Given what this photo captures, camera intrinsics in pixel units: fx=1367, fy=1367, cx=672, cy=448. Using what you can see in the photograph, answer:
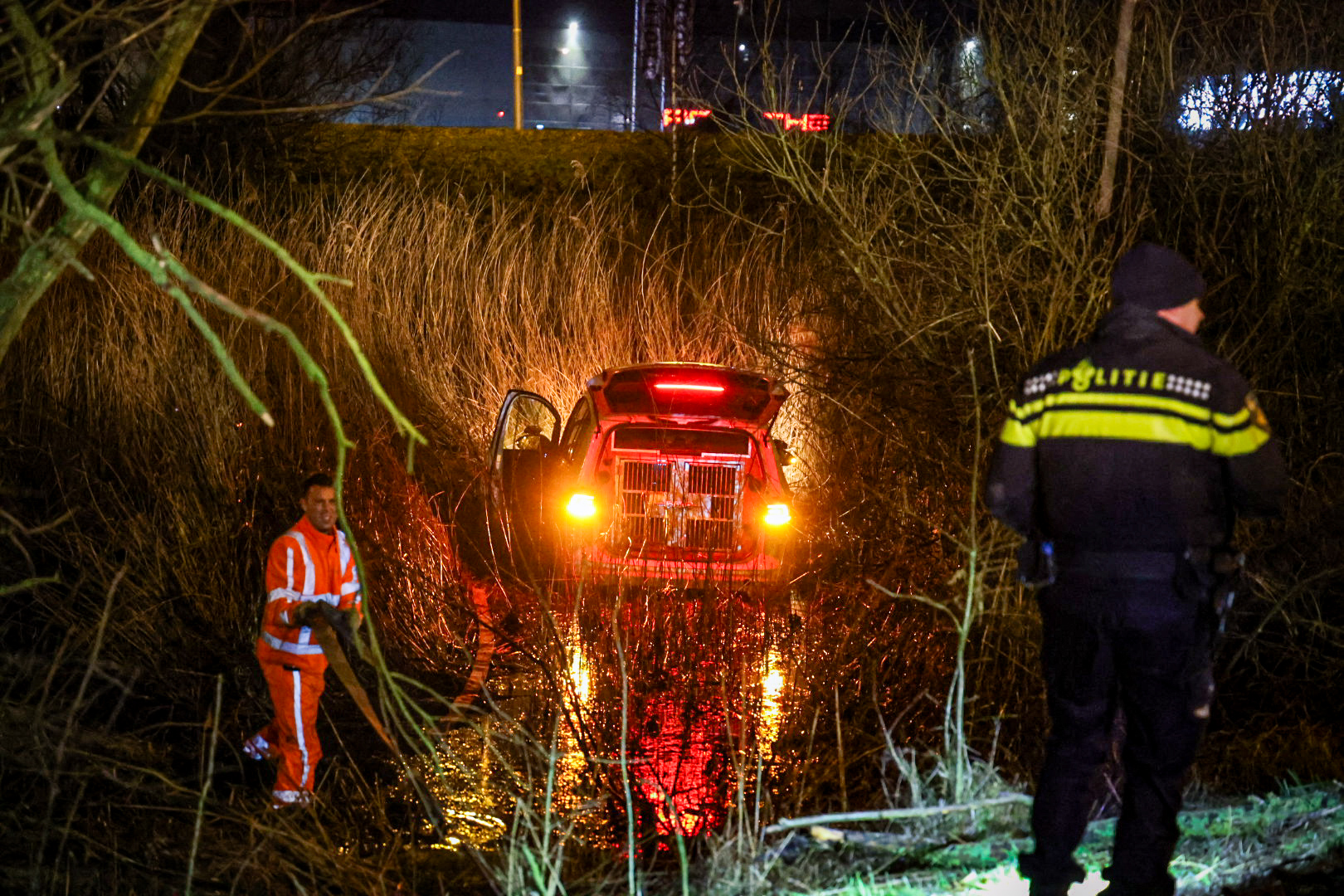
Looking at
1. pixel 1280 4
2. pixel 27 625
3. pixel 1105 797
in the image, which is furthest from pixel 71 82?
pixel 1280 4

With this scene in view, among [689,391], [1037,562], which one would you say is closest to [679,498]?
[689,391]

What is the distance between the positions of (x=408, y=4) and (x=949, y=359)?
87.9 ft

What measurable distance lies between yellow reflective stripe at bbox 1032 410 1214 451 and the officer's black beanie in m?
0.32

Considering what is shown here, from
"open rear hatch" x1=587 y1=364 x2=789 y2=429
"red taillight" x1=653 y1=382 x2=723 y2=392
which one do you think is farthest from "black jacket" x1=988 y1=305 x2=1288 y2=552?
"red taillight" x1=653 y1=382 x2=723 y2=392

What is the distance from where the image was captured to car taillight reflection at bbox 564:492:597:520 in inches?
349

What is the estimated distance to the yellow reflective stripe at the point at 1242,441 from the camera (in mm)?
3760

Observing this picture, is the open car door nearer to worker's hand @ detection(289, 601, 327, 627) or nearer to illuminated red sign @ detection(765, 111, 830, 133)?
illuminated red sign @ detection(765, 111, 830, 133)

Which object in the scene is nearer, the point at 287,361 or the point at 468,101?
the point at 287,361

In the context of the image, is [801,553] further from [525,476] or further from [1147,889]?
[1147,889]

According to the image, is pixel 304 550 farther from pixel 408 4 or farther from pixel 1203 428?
pixel 408 4

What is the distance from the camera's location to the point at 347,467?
979 centimetres

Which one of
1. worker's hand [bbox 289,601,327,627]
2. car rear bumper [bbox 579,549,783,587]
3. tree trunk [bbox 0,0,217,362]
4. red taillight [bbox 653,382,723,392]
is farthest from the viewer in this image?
red taillight [bbox 653,382,723,392]

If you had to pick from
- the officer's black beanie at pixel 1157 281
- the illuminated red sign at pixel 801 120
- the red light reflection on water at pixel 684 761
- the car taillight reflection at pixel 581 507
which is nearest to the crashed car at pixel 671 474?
the car taillight reflection at pixel 581 507

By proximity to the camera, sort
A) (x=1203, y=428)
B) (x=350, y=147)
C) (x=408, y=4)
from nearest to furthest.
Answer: (x=1203, y=428)
(x=350, y=147)
(x=408, y=4)
